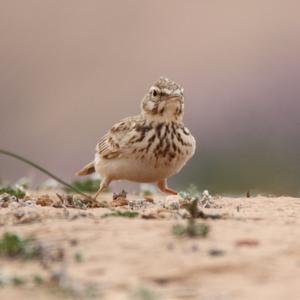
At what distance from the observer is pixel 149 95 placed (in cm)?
1149

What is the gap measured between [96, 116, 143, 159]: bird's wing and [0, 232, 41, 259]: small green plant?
4.09 meters

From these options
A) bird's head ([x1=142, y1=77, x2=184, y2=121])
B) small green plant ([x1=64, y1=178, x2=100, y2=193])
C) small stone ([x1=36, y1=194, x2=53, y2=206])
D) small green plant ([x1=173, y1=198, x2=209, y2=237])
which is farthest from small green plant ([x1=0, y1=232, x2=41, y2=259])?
small green plant ([x1=64, y1=178, x2=100, y2=193])

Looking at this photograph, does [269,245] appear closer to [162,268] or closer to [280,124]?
[162,268]

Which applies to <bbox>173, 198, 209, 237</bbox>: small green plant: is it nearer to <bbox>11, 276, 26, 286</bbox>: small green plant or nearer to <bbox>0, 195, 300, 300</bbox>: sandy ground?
<bbox>0, 195, 300, 300</bbox>: sandy ground

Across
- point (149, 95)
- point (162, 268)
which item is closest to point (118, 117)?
point (149, 95)

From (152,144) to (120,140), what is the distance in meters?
0.37

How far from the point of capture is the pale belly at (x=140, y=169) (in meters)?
10.9

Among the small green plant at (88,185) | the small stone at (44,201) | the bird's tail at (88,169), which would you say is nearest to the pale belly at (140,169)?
the small stone at (44,201)

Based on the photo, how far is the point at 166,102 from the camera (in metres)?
11.4

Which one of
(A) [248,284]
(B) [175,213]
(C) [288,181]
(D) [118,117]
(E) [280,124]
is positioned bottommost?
(A) [248,284]

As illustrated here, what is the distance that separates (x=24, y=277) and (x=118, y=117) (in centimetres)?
2537

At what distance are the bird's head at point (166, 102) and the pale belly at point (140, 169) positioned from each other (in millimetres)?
504

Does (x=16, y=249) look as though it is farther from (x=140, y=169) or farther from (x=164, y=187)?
(x=164, y=187)

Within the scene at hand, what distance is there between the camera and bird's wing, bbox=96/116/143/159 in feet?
36.0
